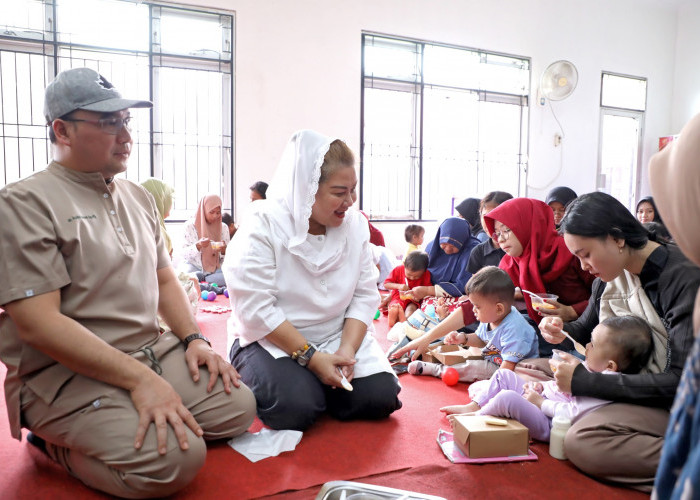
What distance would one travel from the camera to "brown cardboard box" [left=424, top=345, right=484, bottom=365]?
2.72m

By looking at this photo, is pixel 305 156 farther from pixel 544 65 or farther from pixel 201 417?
pixel 544 65

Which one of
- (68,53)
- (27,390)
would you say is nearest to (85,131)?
(27,390)

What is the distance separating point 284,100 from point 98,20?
2014mm

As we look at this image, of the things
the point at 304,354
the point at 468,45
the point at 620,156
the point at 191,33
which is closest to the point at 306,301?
the point at 304,354

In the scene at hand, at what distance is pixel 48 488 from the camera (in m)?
1.62

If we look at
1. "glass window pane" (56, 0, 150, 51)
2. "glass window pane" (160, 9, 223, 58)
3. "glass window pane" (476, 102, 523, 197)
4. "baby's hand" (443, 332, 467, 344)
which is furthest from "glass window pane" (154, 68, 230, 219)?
"baby's hand" (443, 332, 467, 344)

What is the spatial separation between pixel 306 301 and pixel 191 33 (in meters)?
4.71

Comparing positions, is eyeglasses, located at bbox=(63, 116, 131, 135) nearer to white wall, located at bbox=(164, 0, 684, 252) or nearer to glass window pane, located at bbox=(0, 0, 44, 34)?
white wall, located at bbox=(164, 0, 684, 252)

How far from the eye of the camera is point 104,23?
5547mm

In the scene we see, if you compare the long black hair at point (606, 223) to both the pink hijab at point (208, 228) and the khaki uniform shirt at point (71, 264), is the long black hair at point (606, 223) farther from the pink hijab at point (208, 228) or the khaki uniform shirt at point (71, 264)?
the pink hijab at point (208, 228)

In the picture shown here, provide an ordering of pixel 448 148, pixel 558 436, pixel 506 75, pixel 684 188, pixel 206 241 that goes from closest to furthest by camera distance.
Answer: pixel 684 188 < pixel 558 436 < pixel 206 241 < pixel 448 148 < pixel 506 75

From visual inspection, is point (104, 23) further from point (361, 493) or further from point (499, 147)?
point (361, 493)

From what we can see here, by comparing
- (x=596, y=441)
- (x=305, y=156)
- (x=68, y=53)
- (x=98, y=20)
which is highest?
(x=98, y=20)

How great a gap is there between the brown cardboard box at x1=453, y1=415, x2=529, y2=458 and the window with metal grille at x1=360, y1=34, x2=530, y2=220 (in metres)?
5.17
